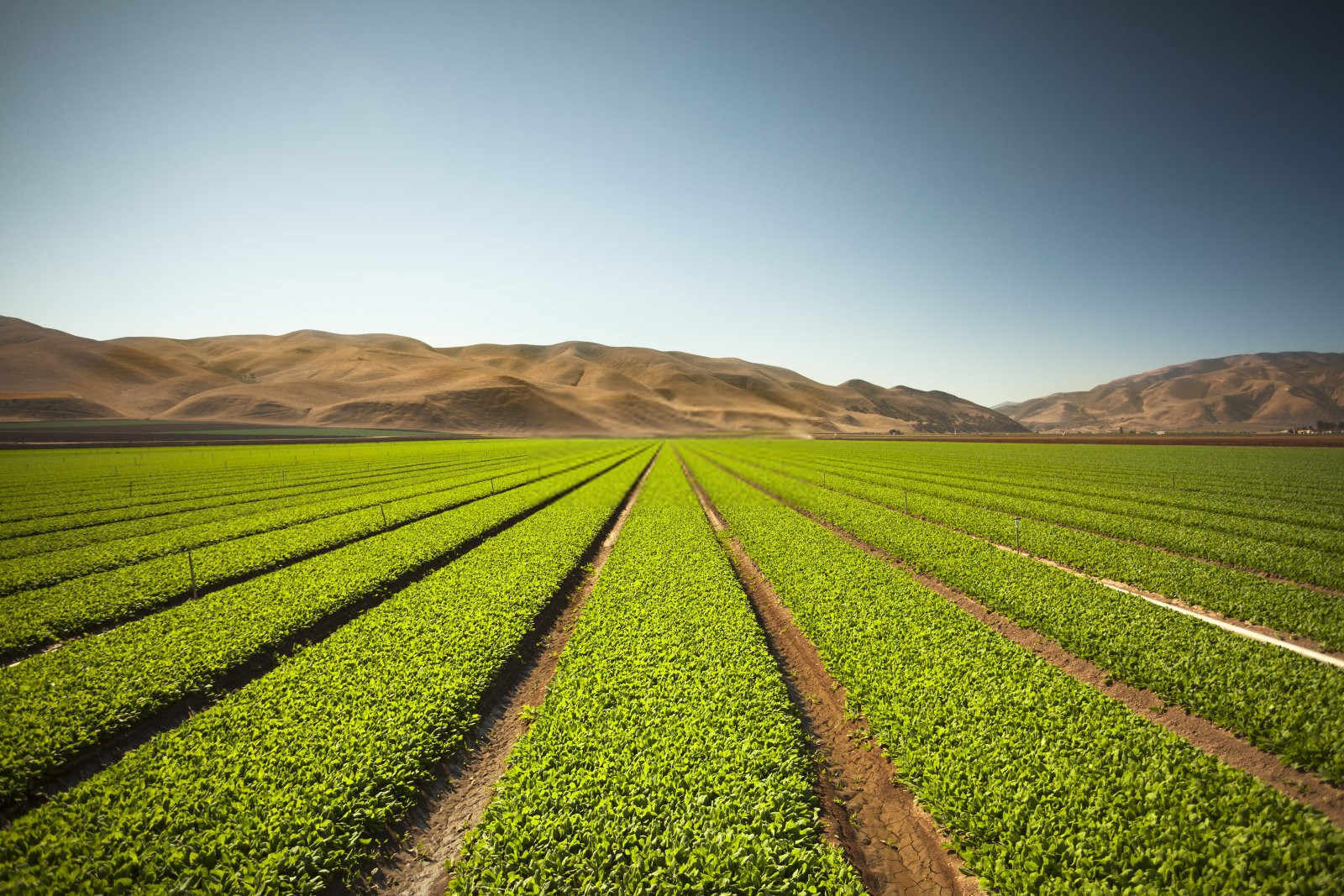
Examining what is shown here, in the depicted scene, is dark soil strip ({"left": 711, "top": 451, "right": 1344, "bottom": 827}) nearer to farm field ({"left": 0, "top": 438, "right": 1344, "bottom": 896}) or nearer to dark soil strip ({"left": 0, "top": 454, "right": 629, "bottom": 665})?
farm field ({"left": 0, "top": 438, "right": 1344, "bottom": 896})

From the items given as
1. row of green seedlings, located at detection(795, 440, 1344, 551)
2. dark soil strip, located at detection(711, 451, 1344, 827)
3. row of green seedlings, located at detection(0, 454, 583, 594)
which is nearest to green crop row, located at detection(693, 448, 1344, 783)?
dark soil strip, located at detection(711, 451, 1344, 827)

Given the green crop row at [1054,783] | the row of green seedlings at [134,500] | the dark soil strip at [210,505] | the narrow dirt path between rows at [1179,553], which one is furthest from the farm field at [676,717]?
the row of green seedlings at [134,500]

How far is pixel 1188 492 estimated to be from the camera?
26328 millimetres

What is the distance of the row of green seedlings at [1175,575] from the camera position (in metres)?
10.0

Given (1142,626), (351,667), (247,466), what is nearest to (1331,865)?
(1142,626)

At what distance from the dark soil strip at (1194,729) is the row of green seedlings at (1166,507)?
1420 cm

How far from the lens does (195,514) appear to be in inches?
877

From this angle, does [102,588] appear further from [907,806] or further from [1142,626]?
[1142,626]

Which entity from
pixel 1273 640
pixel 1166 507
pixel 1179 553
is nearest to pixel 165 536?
pixel 1273 640

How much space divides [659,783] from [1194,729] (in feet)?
26.8

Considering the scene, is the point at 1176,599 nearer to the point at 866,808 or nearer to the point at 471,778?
the point at 866,808

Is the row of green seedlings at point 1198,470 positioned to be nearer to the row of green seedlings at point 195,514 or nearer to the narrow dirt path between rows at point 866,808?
the narrow dirt path between rows at point 866,808

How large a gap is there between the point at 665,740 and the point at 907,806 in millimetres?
3179

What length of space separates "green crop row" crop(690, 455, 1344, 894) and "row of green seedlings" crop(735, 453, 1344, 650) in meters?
6.45
